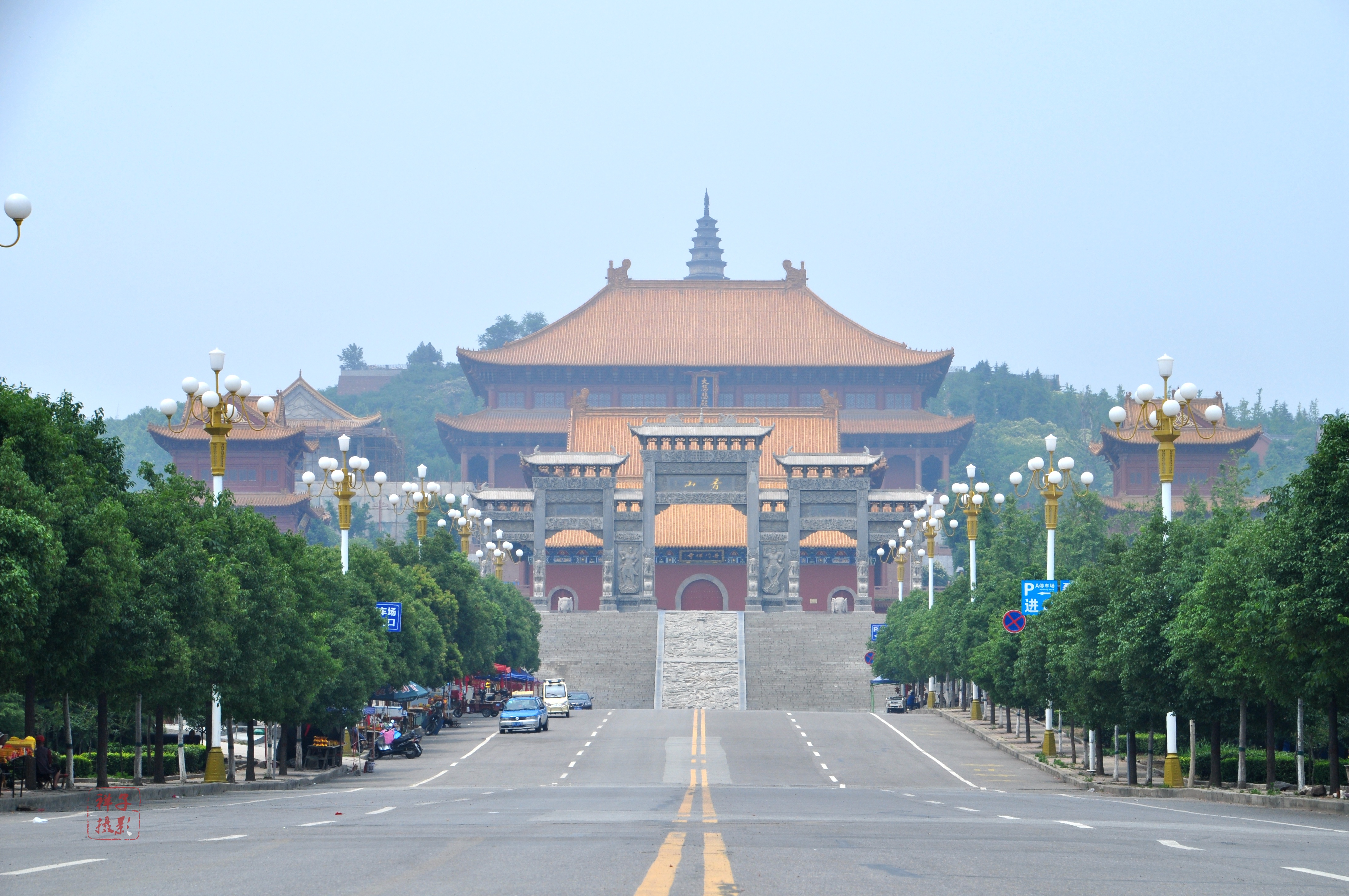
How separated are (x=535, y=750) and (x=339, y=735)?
5932mm

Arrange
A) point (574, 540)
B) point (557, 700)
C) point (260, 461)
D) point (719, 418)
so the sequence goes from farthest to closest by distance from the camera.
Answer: point (260, 461)
point (719, 418)
point (574, 540)
point (557, 700)

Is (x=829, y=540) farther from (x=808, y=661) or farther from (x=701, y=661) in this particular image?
(x=701, y=661)

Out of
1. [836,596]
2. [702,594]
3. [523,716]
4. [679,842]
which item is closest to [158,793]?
[679,842]

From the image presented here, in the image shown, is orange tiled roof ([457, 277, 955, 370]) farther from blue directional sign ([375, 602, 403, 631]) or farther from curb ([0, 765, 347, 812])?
curb ([0, 765, 347, 812])

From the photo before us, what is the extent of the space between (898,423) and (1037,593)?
6725cm

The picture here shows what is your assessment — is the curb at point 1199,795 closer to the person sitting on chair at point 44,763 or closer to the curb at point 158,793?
the curb at point 158,793

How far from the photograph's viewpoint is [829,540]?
8294cm

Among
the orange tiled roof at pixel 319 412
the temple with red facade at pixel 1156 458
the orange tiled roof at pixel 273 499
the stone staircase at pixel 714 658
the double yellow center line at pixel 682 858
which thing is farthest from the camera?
the orange tiled roof at pixel 319 412

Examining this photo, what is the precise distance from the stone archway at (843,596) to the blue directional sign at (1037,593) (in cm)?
4874

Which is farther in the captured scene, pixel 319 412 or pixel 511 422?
pixel 319 412

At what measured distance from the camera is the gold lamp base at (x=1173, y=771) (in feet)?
93.8

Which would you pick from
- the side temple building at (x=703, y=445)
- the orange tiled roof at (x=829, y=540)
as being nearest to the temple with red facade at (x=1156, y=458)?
the side temple building at (x=703, y=445)

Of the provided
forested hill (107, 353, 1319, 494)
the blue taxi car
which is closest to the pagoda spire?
forested hill (107, 353, 1319, 494)

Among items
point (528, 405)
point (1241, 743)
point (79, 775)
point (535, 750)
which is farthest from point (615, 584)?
point (1241, 743)
